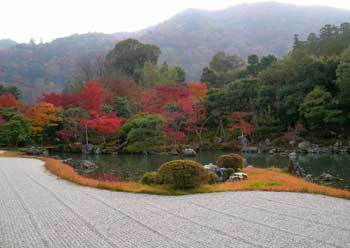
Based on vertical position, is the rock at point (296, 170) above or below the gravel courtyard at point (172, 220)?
below

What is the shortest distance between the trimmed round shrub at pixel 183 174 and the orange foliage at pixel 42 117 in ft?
104

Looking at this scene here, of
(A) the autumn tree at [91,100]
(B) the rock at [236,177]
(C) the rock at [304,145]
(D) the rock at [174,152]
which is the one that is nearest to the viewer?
(B) the rock at [236,177]

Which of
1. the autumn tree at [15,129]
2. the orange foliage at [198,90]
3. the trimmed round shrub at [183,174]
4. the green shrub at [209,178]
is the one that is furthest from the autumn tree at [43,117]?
the trimmed round shrub at [183,174]

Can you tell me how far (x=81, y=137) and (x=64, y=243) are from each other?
3654 centimetres

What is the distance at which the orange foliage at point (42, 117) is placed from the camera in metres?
42.4

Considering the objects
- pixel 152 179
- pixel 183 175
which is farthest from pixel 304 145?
pixel 183 175

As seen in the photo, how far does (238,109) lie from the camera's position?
44.3 meters

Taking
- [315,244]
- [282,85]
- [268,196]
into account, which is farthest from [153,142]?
[315,244]

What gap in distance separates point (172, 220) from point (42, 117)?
36.2 m

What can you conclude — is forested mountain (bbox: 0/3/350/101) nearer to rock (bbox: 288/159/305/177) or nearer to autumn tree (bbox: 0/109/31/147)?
autumn tree (bbox: 0/109/31/147)

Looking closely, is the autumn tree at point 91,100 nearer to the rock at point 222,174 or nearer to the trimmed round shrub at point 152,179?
the rock at point 222,174

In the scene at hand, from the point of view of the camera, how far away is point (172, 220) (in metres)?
8.98

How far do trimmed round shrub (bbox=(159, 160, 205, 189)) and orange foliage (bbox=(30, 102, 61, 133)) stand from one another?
31571 millimetres

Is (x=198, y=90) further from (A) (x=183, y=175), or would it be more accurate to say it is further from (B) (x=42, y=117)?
(A) (x=183, y=175)
